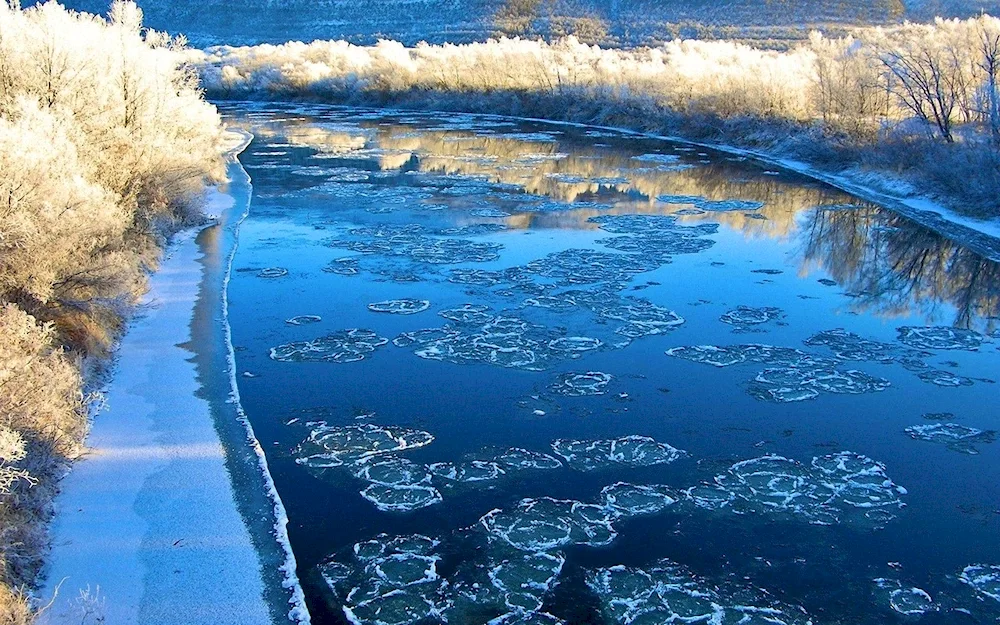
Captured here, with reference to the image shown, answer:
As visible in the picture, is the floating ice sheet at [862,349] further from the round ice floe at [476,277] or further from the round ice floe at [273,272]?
the round ice floe at [273,272]

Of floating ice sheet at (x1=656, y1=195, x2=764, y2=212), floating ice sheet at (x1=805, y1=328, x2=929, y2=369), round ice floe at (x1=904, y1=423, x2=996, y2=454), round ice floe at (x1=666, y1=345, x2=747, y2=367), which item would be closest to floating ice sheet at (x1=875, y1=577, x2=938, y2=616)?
round ice floe at (x1=904, y1=423, x2=996, y2=454)

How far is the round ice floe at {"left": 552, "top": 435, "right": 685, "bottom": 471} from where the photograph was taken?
733 cm

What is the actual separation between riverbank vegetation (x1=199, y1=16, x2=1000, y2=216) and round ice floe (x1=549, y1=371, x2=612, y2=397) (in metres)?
9.78

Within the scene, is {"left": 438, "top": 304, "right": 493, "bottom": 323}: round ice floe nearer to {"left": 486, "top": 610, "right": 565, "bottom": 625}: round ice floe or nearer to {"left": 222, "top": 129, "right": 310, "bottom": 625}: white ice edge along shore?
{"left": 222, "top": 129, "right": 310, "bottom": 625}: white ice edge along shore

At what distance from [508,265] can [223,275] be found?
12.7 ft

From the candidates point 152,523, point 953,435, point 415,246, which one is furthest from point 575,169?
point 152,523

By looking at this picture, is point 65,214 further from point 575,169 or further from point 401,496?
point 575,169

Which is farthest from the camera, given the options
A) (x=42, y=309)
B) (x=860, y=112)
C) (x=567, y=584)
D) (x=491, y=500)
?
(x=860, y=112)

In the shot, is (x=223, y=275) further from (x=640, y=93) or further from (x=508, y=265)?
(x=640, y=93)

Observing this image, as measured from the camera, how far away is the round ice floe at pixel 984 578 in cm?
573

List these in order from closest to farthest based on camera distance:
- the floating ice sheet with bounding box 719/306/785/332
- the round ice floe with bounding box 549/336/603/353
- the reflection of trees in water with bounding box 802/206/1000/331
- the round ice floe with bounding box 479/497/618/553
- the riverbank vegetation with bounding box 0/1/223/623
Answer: the round ice floe with bounding box 479/497/618/553
the riverbank vegetation with bounding box 0/1/223/623
the round ice floe with bounding box 549/336/603/353
the floating ice sheet with bounding box 719/306/785/332
the reflection of trees in water with bounding box 802/206/1000/331

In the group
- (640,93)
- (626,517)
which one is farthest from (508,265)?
(640,93)

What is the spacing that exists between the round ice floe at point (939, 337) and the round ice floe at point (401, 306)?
17.7 feet

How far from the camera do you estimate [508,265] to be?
1298 centimetres
